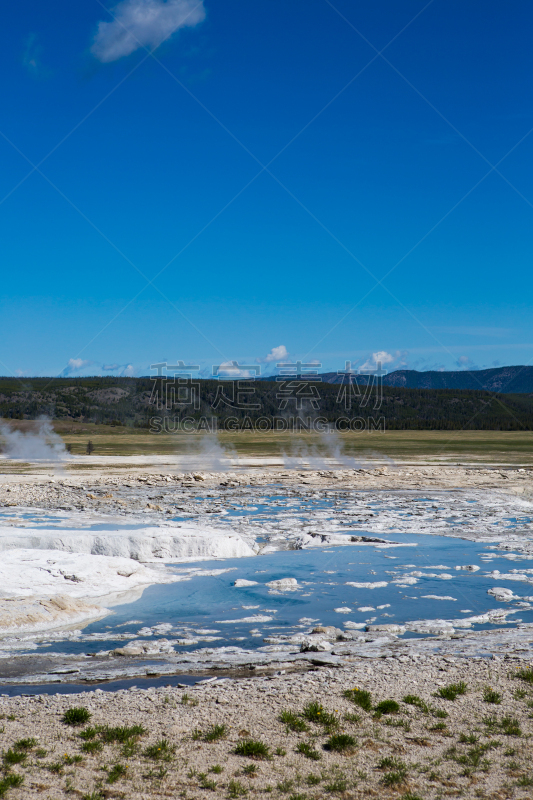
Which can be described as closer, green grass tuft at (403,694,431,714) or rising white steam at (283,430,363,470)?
green grass tuft at (403,694,431,714)

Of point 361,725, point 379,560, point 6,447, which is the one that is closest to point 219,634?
point 361,725

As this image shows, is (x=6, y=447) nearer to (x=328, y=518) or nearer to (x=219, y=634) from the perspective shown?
(x=328, y=518)

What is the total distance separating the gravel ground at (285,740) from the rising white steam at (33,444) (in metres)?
55.0

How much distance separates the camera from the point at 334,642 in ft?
34.8

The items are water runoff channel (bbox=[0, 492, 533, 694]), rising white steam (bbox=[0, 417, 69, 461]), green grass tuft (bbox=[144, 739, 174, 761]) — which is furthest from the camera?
rising white steam (bbox=[0, 417, 69, 461])

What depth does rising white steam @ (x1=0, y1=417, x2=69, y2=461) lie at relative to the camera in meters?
62.5

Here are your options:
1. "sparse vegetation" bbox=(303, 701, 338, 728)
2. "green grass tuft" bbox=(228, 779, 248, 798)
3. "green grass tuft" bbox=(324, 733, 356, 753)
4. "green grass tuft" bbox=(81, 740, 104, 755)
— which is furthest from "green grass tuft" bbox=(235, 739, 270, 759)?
"green grass tuft" bbox=(81, 740, 104, 755)

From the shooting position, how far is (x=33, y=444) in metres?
73.2

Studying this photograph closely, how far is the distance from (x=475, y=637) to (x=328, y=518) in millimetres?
14492

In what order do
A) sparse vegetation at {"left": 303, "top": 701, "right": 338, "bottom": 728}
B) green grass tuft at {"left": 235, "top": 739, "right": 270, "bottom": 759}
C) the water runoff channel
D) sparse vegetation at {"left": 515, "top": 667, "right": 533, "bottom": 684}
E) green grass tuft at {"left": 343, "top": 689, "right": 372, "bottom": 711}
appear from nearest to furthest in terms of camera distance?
green grass tuft at {"left": 235, "top": 739, "right": 270, "bottom": 759}, sparse vegetation at {"left": 303, "top": 701, "right": 338, "bottom": 728}, green grass tuft at {"left": 343, "top": 689, "right": 372, "bottom": 711}, sparse vegetation at {"left": 515, "top": 667, "right": 533, "bottom": 684}, the water runoff channel

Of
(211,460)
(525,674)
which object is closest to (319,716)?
(525,674)

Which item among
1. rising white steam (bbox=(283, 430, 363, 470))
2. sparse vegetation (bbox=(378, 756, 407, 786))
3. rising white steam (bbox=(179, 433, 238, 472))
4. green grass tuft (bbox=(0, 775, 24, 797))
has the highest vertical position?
green grass tuft (bbox=(0, 775, 24, 797))

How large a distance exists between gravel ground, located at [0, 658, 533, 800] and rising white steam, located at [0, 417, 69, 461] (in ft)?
180

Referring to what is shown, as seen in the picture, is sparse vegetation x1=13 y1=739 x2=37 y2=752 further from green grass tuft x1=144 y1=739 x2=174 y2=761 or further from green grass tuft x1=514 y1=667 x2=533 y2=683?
green grass tuft x1=514 y1=667 x2=533 y2=683
